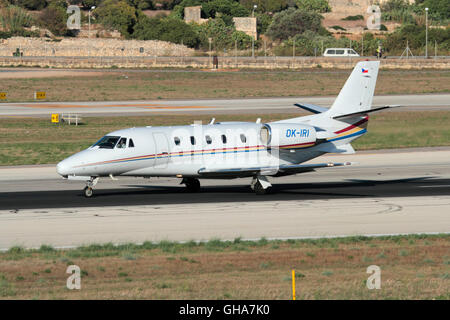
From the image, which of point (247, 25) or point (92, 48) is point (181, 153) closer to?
point (92, 48)

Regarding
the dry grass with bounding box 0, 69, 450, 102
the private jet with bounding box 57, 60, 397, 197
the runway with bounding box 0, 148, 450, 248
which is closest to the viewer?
the runway with bounding box 0, 148, 450, 248

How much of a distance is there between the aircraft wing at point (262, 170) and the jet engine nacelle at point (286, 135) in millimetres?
1004

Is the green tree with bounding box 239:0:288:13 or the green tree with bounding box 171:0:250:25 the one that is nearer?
the green tree with bounding box 171:0:250:25

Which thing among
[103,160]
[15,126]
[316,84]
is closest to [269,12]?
[316,84]

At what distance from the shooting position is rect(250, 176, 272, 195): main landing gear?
33656 millimetres

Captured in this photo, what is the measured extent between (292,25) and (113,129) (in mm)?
106672

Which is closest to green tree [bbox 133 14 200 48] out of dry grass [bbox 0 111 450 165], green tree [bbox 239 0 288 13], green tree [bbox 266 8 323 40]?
green tree [bbox 266 8 323 40]

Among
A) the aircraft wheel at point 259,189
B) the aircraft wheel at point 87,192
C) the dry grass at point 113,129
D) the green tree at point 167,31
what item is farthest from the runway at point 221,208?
the green tree at point 167,31

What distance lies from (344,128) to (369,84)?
2602 millimetres

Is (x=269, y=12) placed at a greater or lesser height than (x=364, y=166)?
greater

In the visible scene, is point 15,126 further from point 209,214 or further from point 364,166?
point 209,214

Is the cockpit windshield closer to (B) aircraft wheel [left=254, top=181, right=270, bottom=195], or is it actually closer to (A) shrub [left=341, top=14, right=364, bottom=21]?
(B) aircraft wheel [left=254, top=181, right=270, bottom=195]

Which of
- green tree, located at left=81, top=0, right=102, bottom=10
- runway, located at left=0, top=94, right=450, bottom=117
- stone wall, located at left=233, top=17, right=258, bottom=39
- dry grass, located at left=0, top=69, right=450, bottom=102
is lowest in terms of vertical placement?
runway, located at left=0, top=94, right=450, bottom=117

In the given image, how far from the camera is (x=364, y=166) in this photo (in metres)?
43.6
